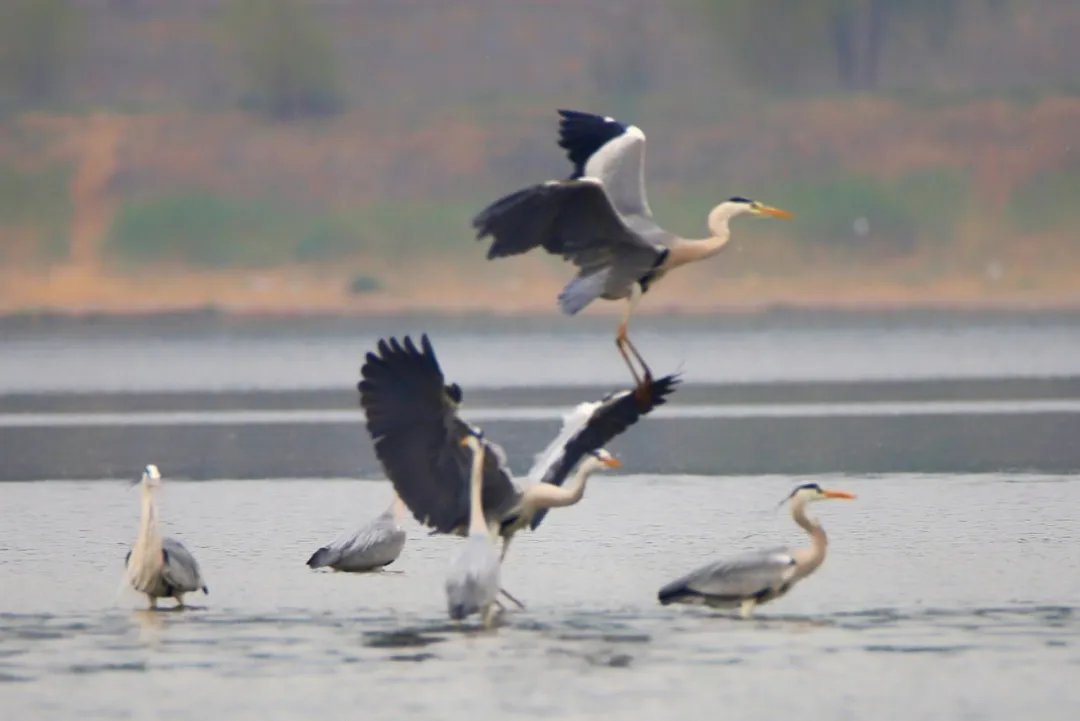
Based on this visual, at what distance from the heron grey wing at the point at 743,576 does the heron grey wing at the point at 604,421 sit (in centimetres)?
115

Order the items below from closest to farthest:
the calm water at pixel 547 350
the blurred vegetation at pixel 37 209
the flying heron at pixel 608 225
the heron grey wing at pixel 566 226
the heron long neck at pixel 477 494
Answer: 1. the heron long neck at pixel 477 494
2. the heron grey wing at pixel 566 226
3. the flying heron at pixel 608 225
4. the calm water at pixel 547 350
5. the blurred vegetation at pixel 37 209

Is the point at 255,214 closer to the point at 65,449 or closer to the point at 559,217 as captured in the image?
the point at 65,449

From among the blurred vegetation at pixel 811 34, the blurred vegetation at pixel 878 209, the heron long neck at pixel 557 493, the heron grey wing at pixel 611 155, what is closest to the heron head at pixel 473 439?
the heron long neck at pixel 557 493

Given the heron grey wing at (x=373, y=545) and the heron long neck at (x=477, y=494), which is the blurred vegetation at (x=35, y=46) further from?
the heron long neck at (x=477, y=494)

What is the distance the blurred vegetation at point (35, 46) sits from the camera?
221ft

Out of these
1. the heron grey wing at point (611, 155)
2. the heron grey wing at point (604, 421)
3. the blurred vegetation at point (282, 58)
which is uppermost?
the blurred vegetation at point (282, 58)

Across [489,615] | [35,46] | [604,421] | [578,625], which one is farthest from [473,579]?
[35,46]

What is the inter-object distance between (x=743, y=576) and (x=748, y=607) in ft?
0.73

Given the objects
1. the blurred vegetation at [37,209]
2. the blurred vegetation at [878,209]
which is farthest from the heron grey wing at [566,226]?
the blurred vegetation at [37,209]

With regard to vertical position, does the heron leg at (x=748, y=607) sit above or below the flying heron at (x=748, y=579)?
below

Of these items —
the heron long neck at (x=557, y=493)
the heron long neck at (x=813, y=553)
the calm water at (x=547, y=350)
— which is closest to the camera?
the heron long neck at (x=813, y=553)

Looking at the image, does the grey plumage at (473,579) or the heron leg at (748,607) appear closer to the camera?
the grey plumage at (473,579)

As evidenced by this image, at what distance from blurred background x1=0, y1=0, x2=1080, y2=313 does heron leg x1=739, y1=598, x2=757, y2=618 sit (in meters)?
34.9

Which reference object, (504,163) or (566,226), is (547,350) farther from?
(566,226)
